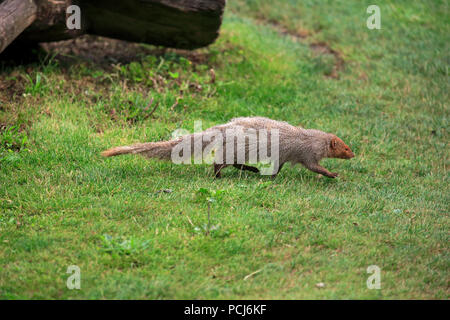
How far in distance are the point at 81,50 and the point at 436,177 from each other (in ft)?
18.4

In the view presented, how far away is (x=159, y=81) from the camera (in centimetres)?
728

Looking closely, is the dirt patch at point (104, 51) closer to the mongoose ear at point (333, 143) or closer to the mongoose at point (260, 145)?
the mongoose at point (260, 145)

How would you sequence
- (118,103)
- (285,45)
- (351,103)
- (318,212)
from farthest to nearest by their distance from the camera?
(285,45) → (351,103) → (118,103) → (318,212)

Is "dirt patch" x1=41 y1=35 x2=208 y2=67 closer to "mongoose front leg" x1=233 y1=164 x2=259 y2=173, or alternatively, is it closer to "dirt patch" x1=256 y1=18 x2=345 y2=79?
"dirt patch" x1=256 y1=18 x2=345 y2=79

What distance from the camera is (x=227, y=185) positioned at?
5.11 meters

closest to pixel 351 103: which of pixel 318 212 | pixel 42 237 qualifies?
pixel 318 212

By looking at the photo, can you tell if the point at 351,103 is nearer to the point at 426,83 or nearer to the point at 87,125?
the point at 426,83

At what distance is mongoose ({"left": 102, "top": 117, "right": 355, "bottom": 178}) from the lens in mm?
5171

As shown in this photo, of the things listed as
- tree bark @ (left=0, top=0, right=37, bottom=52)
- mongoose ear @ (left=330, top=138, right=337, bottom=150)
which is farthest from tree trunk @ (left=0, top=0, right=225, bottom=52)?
mongoose ear @ (left=330, top=138, right=337, bottom=150)

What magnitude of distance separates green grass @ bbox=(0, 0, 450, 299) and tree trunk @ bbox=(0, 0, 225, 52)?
465 millimetres

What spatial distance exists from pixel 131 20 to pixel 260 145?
10.2 ft

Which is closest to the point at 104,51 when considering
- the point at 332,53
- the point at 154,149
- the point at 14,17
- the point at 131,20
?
the point at 131,20

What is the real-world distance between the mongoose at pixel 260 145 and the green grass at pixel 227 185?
22 centimetres

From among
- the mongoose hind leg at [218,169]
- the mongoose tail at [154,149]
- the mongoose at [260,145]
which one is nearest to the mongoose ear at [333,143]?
the mongoose at [260,145]
